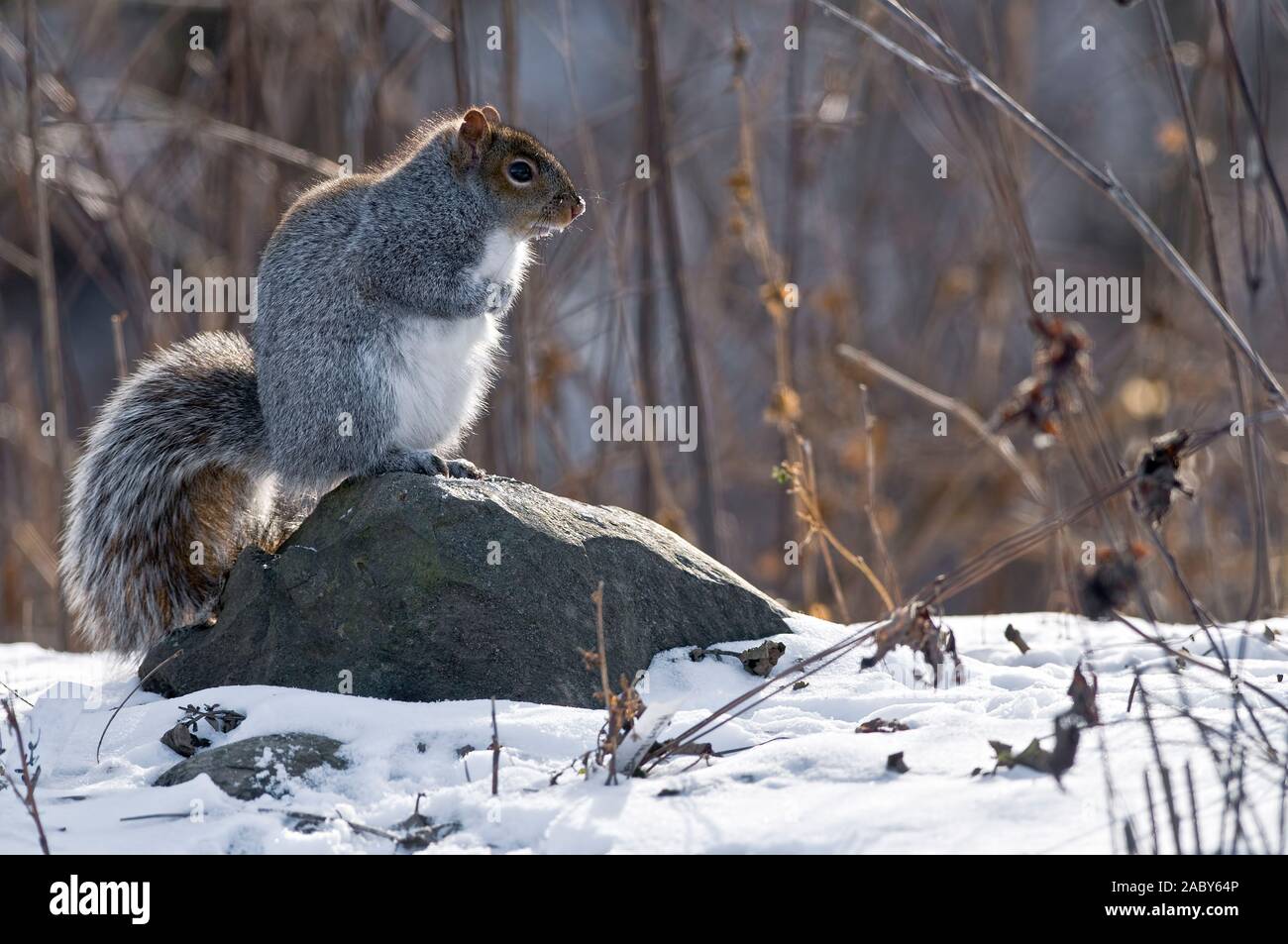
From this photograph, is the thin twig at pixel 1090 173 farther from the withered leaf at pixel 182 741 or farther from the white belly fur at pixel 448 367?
the withered leaf at pixel 182 741

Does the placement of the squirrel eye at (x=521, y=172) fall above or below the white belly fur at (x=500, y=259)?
above

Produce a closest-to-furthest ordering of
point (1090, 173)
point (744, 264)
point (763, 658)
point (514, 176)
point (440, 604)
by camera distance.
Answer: point (1090, 173), point (440, 604), point (763, 658), point (514, 176), point (744, 264)

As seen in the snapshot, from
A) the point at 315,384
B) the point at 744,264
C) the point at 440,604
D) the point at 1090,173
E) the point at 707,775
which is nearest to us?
the point at 707,775

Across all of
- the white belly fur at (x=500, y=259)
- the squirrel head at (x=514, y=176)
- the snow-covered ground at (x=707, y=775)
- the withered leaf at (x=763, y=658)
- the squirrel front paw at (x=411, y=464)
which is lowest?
the snow-covered ground at (x=707, y=775)

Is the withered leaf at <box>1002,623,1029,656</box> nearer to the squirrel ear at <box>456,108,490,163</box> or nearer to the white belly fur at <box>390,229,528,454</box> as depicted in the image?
the white belly fur at <box>390,229,528,454</box>

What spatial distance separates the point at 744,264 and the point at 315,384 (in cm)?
500

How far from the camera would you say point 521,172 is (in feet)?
10.7

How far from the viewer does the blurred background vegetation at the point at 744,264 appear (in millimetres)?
4332

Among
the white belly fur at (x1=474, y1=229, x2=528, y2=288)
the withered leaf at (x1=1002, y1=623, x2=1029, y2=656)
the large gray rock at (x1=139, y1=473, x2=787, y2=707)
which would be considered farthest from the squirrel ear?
the withered leaf at (x1=1002, y1=623, x2=1029, y2=656)

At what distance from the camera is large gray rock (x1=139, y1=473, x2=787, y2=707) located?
2.63 m

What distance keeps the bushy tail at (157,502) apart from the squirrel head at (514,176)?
76 centimetres

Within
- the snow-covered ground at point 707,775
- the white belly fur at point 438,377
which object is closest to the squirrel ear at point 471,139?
the white belly fur at point 438,377

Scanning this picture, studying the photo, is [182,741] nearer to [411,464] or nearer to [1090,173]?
[411,464]

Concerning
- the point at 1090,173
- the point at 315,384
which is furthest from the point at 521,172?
the point at 1090,173
